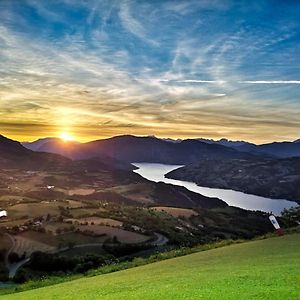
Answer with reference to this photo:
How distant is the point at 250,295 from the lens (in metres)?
10.9

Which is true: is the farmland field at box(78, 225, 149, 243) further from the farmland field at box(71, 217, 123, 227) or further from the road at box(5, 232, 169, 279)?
the farmland field at box(71, 217, 123, 227)

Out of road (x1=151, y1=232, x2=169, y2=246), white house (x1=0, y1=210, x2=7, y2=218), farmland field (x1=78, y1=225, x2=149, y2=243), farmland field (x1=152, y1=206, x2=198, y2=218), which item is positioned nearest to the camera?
farmland field (x1=78, y1=225, x2=149, y2=243)

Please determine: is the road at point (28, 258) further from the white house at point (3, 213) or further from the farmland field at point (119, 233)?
the white house at point (3, 213)

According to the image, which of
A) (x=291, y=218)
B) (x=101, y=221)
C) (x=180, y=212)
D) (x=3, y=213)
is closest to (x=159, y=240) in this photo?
(x=101, y=221)

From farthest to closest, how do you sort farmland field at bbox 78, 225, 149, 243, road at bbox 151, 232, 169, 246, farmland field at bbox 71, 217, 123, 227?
farmland field at bbox 71, 217, 123, 227 < road at bbox 151, 232, 169, 246 < farmland field at bbox 78, 225, 149, 243

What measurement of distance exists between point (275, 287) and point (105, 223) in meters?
108

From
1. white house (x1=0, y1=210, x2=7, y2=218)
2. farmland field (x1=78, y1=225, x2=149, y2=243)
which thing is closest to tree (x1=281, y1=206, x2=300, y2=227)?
farmland field (x1=78, y1=225, x2=149, y2=243)

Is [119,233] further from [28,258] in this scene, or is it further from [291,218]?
[291,218]

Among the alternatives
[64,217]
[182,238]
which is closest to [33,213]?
[64,217]

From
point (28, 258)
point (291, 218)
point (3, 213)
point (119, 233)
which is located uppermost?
point (291, 218)

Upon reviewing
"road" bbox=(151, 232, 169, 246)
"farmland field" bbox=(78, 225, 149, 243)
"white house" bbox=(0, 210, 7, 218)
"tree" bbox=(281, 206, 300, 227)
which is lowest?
"road" bbox=(151, 232, 169, 246)

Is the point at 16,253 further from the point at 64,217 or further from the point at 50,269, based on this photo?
the point at 64,217

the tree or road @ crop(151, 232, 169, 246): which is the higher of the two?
the tree

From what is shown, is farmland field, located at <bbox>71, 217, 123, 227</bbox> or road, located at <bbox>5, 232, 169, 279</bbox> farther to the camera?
farmland field, located at <bbox>71, 217, 123, 227</bbox>
